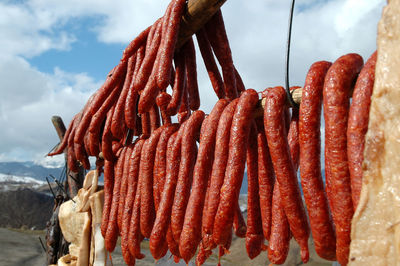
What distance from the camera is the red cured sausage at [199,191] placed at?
2070 millimetres

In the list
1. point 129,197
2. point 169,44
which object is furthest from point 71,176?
point 169,44

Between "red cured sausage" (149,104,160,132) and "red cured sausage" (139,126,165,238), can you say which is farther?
"red cured sausage" (149,104,160,132)

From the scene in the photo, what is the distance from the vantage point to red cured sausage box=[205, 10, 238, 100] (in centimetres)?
296

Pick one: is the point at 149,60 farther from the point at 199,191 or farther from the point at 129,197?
the point at 199,191

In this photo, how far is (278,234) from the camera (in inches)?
71.4

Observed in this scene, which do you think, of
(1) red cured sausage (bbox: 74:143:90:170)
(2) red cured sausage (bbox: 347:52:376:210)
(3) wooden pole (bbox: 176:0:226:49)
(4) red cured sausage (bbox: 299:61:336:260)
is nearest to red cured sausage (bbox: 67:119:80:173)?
(1) red cured sausage (bbox: 74:143:90:170)

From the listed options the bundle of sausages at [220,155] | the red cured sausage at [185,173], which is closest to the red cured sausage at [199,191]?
the bundle of sausages at [220,155]

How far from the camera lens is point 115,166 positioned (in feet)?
11.5

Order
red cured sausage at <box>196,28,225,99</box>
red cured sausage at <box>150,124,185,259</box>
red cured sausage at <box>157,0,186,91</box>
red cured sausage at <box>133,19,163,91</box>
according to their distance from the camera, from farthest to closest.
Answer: red cured sausage at <box>196,28,225,99</box> < red cured sausage at <box>133,19,163,91</box> < red cured sausage at <box>157,0,186,91</box> < red cured sausage at <box>150,124,185,259</box>

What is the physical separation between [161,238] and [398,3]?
1883 mm

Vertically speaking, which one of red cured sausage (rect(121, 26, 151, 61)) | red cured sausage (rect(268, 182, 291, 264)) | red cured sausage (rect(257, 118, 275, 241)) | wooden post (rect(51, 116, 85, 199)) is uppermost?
red cured sausage (rect(121, 26, 151, 61))

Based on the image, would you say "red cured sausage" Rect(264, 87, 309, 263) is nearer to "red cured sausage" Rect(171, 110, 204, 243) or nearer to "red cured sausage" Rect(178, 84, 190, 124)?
"red cured sausage" Rect(171, 110, 204, 243)

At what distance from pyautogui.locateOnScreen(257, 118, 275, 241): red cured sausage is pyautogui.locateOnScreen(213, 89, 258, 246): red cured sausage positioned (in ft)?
0.51

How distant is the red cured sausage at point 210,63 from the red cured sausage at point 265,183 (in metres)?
1.03
